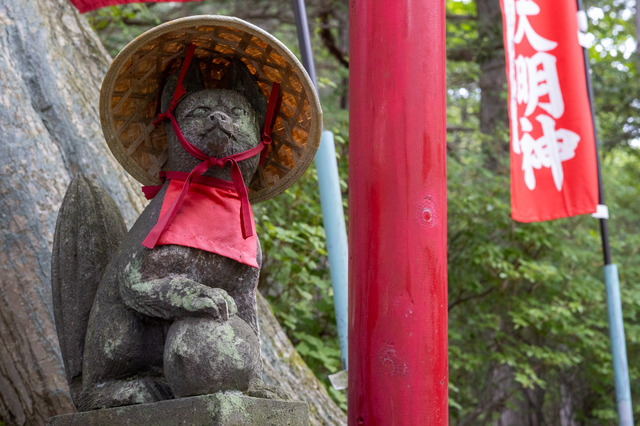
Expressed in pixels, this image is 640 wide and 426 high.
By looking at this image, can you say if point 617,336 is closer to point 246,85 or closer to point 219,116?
point 246,85

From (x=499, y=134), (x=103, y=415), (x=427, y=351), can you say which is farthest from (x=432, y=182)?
(x=499, y=134)

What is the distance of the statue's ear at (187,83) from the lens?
91.7 inches

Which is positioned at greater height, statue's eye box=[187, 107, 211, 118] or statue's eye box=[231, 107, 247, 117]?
statue's eye box=[231, 107, 247, 117]

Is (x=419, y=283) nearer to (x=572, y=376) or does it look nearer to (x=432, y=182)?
(x=432, y=182)

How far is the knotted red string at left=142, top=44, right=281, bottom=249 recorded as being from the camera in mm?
2087

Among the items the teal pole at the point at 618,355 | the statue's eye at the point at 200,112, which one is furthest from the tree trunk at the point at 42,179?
the teal pole at the point at 618,355

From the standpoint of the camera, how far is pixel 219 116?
217cm

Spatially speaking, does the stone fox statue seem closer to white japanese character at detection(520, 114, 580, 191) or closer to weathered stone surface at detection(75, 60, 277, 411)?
weathered stone surface at detection(75, 60, 277, 411)

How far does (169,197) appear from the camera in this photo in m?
2.19

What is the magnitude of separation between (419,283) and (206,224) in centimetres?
72

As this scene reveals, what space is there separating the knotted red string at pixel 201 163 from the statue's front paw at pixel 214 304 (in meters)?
0.23

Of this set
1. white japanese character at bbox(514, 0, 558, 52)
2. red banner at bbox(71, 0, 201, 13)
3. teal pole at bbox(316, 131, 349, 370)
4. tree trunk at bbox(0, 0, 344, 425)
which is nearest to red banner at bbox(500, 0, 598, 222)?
white japanese character at bbox(514, 0, 558, 52)

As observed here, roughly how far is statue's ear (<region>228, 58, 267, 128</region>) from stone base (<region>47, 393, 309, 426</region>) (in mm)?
996

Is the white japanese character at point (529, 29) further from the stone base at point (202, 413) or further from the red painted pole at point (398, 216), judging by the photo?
the stone base at point (202, 413)
